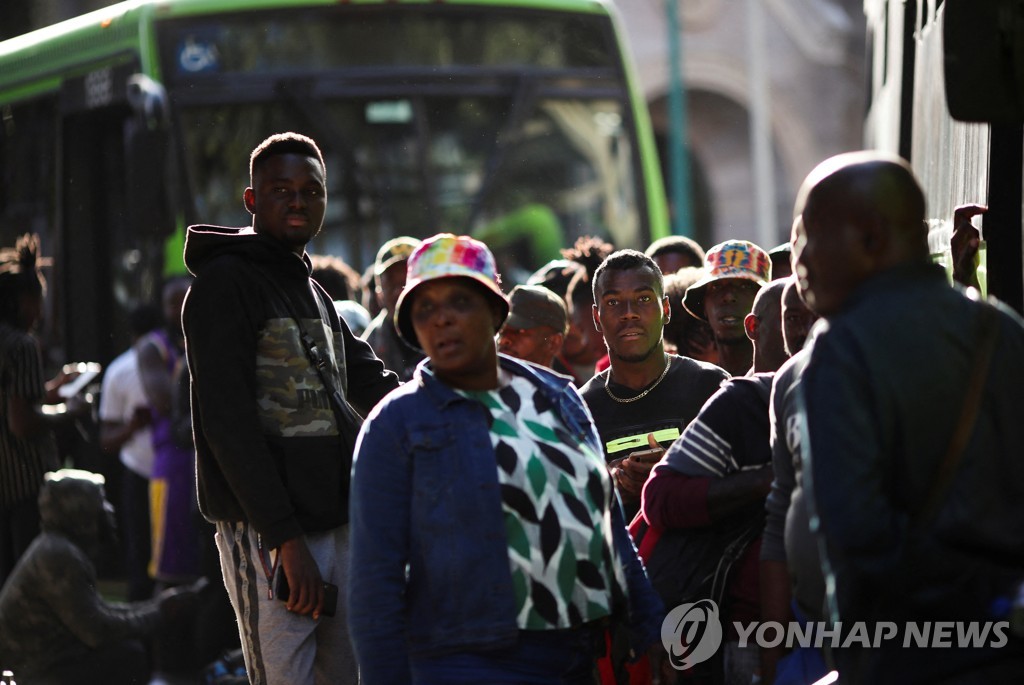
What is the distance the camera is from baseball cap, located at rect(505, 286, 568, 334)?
667cm

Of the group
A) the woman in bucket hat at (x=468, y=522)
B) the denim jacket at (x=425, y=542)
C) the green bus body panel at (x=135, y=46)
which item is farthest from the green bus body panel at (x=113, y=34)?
the denim jacket at (x=425, y=542)

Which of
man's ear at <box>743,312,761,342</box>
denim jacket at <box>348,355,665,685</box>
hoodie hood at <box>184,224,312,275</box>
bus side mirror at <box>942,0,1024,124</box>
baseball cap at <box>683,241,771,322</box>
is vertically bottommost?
denim jacket at <box>348,355,665,685</box>

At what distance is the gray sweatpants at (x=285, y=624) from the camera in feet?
16.2

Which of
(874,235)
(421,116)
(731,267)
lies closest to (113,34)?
(421,116)

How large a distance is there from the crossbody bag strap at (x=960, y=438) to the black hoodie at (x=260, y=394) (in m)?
2.05

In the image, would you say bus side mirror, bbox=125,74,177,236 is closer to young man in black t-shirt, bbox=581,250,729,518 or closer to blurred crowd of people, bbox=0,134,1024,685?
blurred crowd of people, bbox=0,134,1024,685

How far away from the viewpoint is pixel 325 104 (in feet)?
37.5

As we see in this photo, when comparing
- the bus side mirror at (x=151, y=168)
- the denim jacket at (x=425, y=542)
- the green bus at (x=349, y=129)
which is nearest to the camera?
the denim jacket at (x=425, y=542)

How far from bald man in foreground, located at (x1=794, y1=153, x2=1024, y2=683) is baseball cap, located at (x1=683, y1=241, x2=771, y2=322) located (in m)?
2.73

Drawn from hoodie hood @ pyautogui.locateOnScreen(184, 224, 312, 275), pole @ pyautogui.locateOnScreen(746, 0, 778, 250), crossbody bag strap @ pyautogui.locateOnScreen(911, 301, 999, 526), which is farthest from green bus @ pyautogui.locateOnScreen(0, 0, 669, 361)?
pole @ pyautogui.locateOnScreen(746, 0, 778, 250)

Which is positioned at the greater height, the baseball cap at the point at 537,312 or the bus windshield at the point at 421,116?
the bus windshield at the point at 421,116

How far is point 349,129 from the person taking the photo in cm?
1138

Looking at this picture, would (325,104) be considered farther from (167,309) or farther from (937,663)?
(937,663)

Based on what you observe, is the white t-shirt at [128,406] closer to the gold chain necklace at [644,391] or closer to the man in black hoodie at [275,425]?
the gold chain necklace at [644,391]
